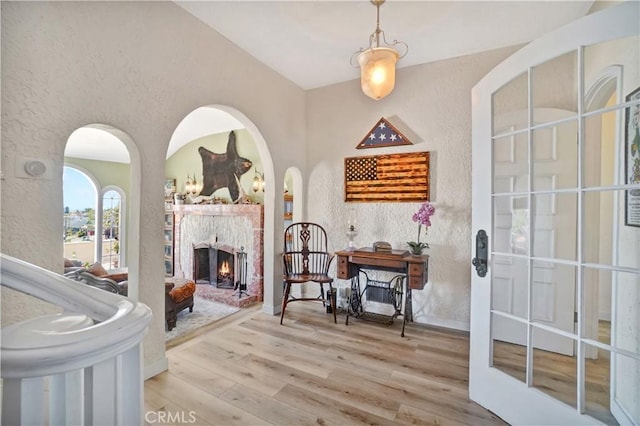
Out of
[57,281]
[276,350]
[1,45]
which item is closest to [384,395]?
[276,350]

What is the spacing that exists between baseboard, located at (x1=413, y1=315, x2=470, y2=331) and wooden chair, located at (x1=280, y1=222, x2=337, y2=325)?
102 centimetres

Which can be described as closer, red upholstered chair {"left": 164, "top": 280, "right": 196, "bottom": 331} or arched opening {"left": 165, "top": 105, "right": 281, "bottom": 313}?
red upholstered chair {"left": 164, "top": 280, "right": 196, "bottom": 331}

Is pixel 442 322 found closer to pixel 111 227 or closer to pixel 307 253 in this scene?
pixel 307 253

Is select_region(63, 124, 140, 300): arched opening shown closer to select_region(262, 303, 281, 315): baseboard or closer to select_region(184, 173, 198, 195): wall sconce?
select_region(184, 173, 198, 195): wall sconce

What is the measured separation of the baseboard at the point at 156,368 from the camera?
2090 mm

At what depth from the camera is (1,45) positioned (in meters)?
1.47

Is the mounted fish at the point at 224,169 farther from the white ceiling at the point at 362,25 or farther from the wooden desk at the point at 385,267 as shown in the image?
the wooden desk at the point at 385,267

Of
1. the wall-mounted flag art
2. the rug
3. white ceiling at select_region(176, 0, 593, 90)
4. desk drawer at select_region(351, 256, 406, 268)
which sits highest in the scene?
white ceiling at select_region(176, 0, 593, 90)

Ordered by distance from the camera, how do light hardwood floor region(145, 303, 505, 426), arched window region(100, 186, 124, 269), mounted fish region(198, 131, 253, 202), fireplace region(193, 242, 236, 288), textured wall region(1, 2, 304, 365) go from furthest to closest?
arched window region(100, 186, 124, 269)
mounted fish region(198, 131, 253, 202)
fireplace region(193, 242, 236, 288)
light hardwood floor region(145, 303, 505, 426)
textured wall region(1, 2, 304, 365)

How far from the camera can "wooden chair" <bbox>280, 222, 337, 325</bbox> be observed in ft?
10.7

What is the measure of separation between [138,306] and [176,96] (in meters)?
2.14

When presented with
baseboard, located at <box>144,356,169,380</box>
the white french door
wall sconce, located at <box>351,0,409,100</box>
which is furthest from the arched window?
the white french door

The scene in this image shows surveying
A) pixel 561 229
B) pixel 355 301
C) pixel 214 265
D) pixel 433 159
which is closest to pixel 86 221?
pixel 214 265

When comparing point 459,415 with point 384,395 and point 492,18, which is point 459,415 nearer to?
point 384,395
